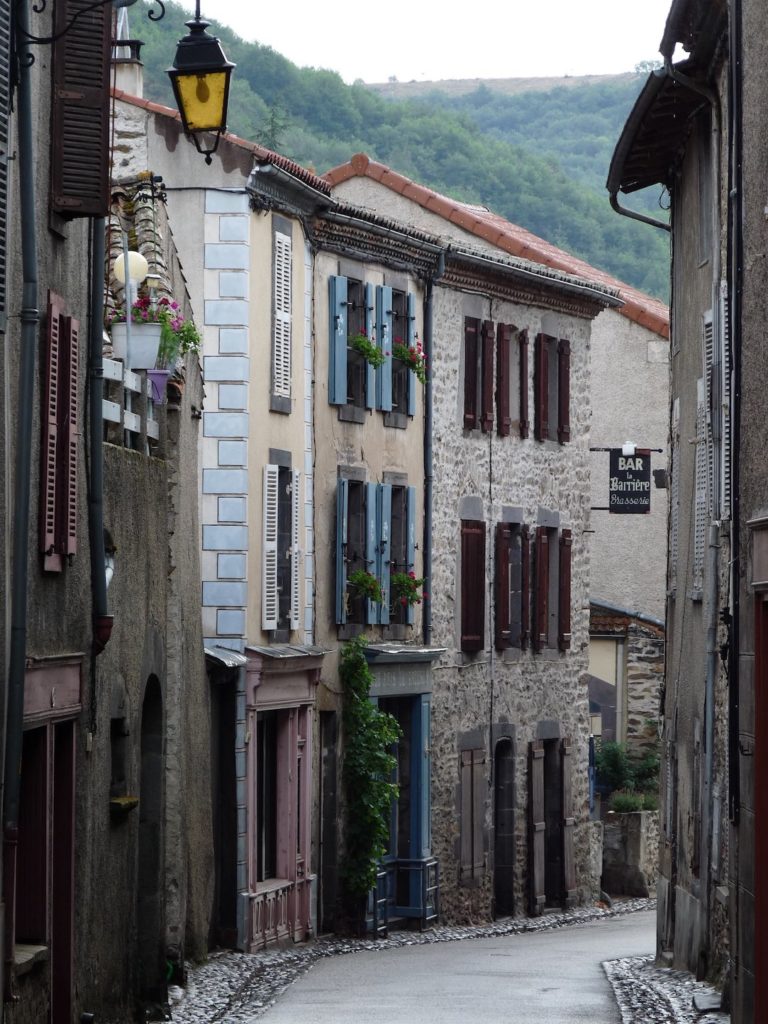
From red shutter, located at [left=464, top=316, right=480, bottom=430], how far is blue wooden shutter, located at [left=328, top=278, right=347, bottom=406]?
11.4 feet

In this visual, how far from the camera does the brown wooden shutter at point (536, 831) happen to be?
99.5ft

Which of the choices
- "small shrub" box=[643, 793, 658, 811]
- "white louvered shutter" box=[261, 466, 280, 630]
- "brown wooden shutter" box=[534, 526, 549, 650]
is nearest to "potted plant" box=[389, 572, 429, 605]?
"white louvered shutter" box=[261, 466, 280, 630]

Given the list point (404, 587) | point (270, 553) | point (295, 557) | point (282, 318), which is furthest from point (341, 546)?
point (282, 318)

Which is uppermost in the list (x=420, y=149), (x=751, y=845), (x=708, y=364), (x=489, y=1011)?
(x=420, y=149)

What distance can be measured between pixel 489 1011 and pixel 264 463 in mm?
8928

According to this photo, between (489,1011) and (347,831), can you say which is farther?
(347,831)

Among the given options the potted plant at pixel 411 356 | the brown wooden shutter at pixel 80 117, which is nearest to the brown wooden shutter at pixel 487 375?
the potted plant at pixel 411 356

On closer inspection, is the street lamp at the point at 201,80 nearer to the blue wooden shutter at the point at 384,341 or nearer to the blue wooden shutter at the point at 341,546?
the blue wooden shutter at the point at 341,546

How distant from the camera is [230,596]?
74.5 feet

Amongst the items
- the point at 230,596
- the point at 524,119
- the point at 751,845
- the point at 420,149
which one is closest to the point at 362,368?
the point at 230,596

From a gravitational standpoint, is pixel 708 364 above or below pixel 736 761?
above

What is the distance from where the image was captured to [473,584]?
2895cm

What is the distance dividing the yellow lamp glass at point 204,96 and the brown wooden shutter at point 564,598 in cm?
2065

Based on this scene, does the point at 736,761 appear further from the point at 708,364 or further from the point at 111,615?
the point at 708,364
